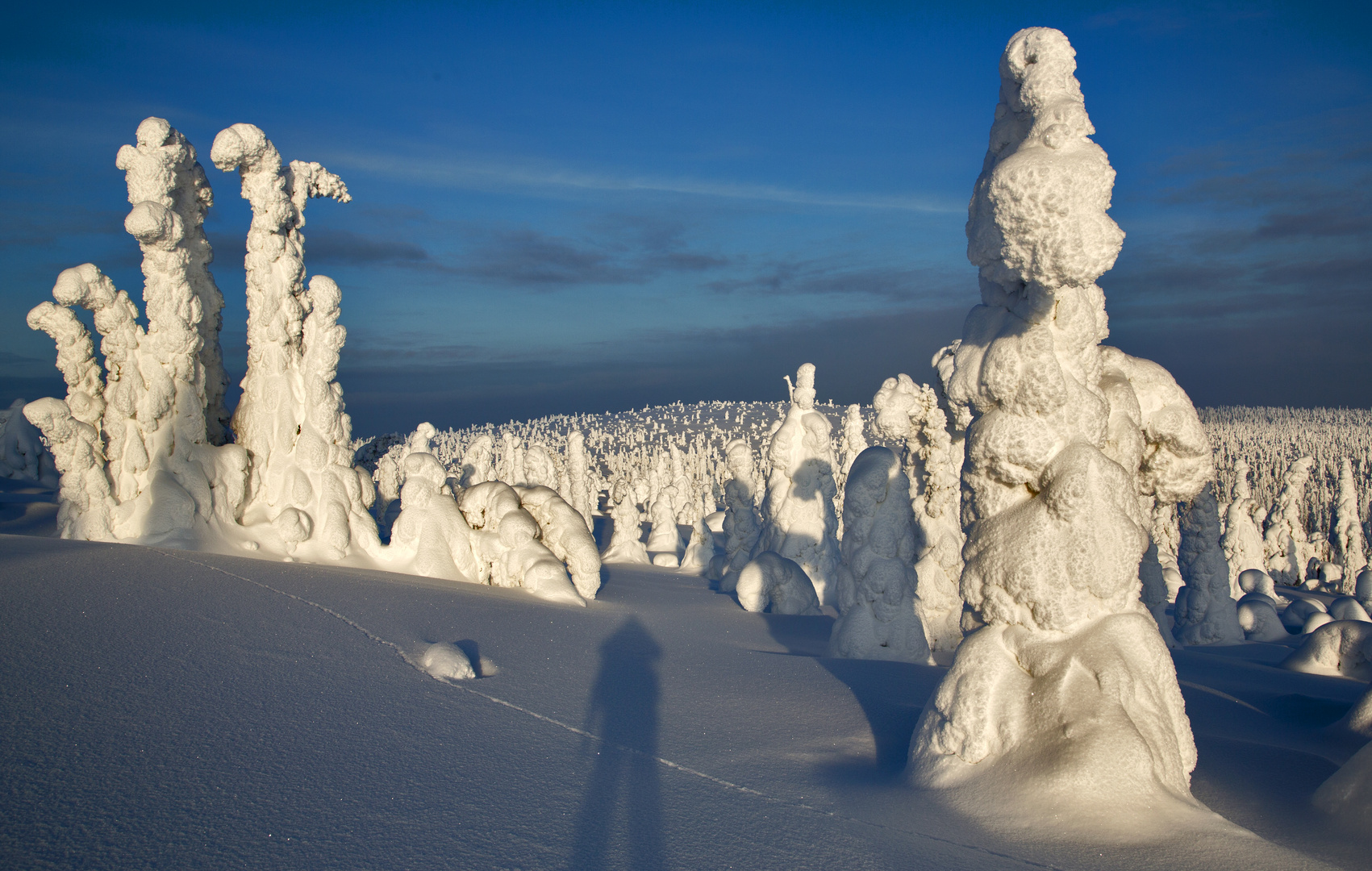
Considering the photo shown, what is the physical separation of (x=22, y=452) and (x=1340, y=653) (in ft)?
102

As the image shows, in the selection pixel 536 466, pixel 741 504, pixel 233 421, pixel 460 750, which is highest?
pixel 233 421

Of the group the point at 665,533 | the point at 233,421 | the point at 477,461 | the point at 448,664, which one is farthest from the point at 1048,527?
the point at 665,533

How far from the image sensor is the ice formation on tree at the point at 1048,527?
441cm

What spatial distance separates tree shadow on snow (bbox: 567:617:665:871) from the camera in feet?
12.0

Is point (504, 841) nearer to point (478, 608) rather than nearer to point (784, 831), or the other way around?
point (784, 831)

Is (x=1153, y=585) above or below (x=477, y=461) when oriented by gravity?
below

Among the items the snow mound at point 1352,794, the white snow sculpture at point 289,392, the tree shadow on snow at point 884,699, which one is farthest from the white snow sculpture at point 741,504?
the snow mound at point 1352,794

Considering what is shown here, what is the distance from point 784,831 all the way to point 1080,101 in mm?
4665

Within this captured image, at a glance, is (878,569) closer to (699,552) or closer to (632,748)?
(632,748)

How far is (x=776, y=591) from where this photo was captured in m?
15.1

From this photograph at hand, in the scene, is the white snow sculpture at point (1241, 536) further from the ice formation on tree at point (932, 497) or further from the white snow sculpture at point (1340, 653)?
the ice formation on tree at point (932, 497)

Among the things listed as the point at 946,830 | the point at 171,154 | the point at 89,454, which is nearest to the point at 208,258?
the point at 171,154

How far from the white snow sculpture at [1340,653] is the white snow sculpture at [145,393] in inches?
645

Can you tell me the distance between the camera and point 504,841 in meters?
3.60
